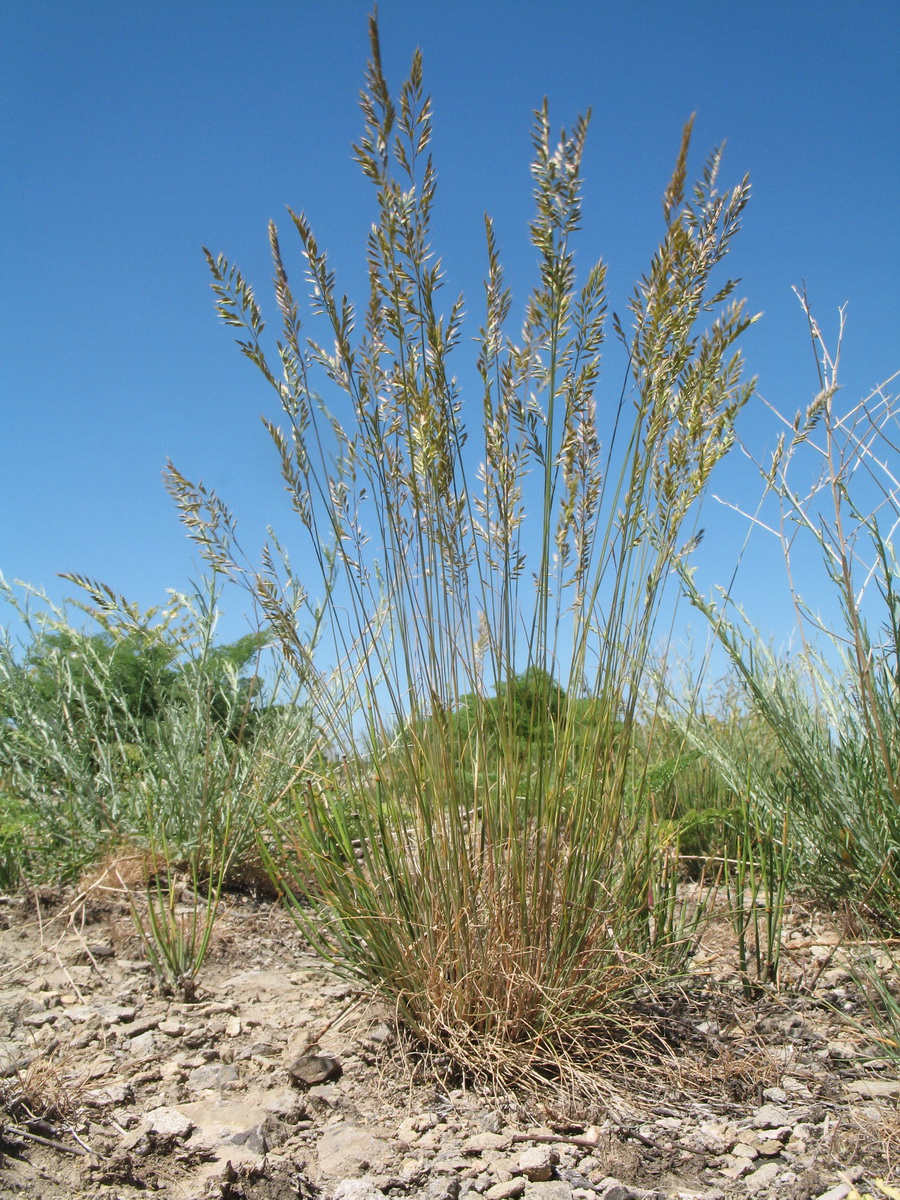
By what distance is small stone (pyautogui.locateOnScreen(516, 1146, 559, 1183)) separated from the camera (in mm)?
1798

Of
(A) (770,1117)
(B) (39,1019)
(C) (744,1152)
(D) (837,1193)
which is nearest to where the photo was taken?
(D) (837,1193)

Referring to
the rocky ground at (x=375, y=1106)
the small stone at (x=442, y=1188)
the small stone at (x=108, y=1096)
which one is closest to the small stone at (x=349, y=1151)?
the rocky ground at (x=375, y=1106)

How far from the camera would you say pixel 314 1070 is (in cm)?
219

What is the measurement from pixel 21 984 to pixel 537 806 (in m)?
1.86

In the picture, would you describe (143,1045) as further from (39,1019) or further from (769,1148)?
(769,1148)

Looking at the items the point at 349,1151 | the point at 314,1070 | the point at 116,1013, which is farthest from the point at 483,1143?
the point at 116,1013

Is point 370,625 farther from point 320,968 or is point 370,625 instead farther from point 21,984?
point 21,984

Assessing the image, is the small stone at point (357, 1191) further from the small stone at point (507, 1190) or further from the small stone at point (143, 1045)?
the small stone at point (143, 1045)

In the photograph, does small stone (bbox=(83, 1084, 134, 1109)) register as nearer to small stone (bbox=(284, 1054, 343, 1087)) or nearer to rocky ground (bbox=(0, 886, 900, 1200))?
rocky ground (bbox=(0, 886, 900, 1200))

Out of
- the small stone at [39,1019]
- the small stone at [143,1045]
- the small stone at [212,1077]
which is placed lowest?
the small stone at [212,1077]

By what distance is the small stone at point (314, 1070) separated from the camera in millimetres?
2178

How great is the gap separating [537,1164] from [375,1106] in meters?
0.46

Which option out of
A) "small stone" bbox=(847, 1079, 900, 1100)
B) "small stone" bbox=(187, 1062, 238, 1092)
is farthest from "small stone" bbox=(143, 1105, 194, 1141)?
"small stone" bbox=(847, 1079, 900, 1100)

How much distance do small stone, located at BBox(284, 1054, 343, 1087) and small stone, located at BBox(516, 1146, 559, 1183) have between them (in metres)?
0.57
